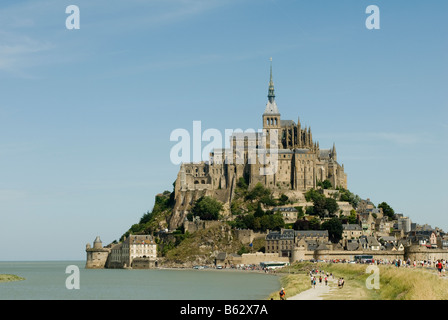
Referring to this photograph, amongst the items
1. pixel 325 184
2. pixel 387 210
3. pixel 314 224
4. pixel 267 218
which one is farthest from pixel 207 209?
pixel 387 210

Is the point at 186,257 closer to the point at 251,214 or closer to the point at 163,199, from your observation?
the point at 251,214

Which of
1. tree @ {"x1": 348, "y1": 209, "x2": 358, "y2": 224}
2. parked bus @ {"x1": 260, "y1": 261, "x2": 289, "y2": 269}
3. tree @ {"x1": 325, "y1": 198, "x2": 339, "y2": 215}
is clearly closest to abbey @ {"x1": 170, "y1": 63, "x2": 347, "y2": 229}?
tree @ {"x1": 325, "y1": 198, "x2": 339, "y2": 215}

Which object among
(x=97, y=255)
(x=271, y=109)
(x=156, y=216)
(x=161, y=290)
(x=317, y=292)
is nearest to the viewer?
(x=317, y=292)

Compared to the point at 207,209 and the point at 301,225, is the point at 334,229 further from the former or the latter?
the point at 207,209

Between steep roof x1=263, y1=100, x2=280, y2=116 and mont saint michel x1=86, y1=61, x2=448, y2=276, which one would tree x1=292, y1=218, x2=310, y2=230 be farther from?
steep roof x1=263, y1=100, x2=280, y2=116

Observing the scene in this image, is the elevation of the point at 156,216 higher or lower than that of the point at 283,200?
lower

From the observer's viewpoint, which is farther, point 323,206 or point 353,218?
point 323,206

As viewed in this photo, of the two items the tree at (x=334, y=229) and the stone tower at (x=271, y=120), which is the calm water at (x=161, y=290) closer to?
the tree at (x=334, y=229)

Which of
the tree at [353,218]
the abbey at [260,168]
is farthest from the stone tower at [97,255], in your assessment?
the tree at [353,218]
